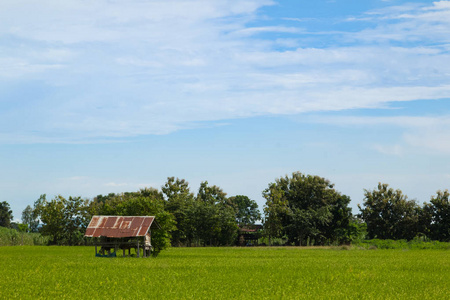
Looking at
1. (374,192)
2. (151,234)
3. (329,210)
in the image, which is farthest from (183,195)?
(151,234)

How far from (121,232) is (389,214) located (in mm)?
47202

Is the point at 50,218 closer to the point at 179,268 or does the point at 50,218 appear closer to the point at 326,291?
the point at 179,268

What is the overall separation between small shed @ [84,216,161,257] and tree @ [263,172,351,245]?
34.2 metres

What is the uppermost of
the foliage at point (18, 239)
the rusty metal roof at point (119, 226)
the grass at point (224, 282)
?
the rusty metal roof at point (119, 226)

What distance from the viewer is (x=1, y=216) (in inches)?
4867

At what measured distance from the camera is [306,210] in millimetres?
81688

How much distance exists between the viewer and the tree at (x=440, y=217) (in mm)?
76375

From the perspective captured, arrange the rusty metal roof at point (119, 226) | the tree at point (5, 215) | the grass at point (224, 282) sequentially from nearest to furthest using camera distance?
the grass at point (224, 282)
the rusty metal roof at point (119, 226)
the tree at point (5, 215)

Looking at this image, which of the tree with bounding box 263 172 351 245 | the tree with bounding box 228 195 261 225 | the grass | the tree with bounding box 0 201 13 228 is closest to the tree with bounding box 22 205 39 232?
the tree with bounding box 0 201 13 228

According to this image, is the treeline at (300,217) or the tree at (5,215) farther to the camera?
the tree at (5,215)

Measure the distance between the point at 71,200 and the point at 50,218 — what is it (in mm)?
4102

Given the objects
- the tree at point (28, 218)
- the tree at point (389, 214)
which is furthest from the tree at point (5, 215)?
the tree at point (389, 214)

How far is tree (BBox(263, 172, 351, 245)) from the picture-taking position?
7919 centimetres

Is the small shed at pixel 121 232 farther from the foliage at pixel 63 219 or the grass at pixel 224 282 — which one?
the foliage at pixel 63 219
